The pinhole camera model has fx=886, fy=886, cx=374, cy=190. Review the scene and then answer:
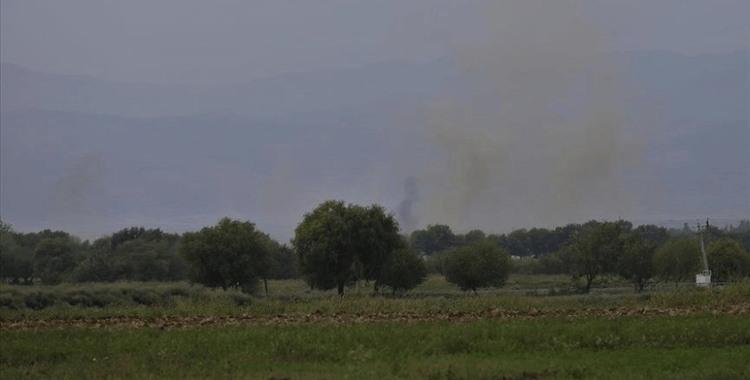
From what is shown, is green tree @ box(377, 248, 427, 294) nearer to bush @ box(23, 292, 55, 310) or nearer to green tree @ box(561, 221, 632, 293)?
green tree @ box(561, 221, 632, 293)

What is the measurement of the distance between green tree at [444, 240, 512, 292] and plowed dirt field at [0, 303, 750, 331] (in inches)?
2134

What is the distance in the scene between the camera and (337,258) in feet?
242

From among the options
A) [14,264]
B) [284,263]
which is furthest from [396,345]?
[284,263]

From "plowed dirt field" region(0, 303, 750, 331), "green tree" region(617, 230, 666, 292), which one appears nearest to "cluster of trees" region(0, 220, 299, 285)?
"green tree" region(617, 230, 666, 292)

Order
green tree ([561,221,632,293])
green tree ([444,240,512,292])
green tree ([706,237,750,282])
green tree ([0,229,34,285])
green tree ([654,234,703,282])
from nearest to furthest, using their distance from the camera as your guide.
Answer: green tree ([0,229,34,285]) → green tree ([706,237,750,282]) → green tree ([444,240,512,292]) → green tree ([654,234,703,282]) → green tree ([561,221,632,293])

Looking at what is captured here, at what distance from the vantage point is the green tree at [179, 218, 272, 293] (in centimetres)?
7244

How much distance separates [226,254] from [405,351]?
52754 mm

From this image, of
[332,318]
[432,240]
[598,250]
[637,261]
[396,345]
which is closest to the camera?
[396,345]

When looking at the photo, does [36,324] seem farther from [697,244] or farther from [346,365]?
[697,244]

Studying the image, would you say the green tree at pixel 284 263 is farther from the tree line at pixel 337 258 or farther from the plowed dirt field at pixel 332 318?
the plowed dirt field at pixel 332 318

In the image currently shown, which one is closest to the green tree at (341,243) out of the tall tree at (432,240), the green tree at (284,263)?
the green tree at (284,263)

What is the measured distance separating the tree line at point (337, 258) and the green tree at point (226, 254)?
8 centimetres

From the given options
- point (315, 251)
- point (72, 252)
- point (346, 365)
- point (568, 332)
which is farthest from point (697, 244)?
point (346, 365)

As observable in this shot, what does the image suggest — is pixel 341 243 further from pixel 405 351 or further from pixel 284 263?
pixel 405 351
